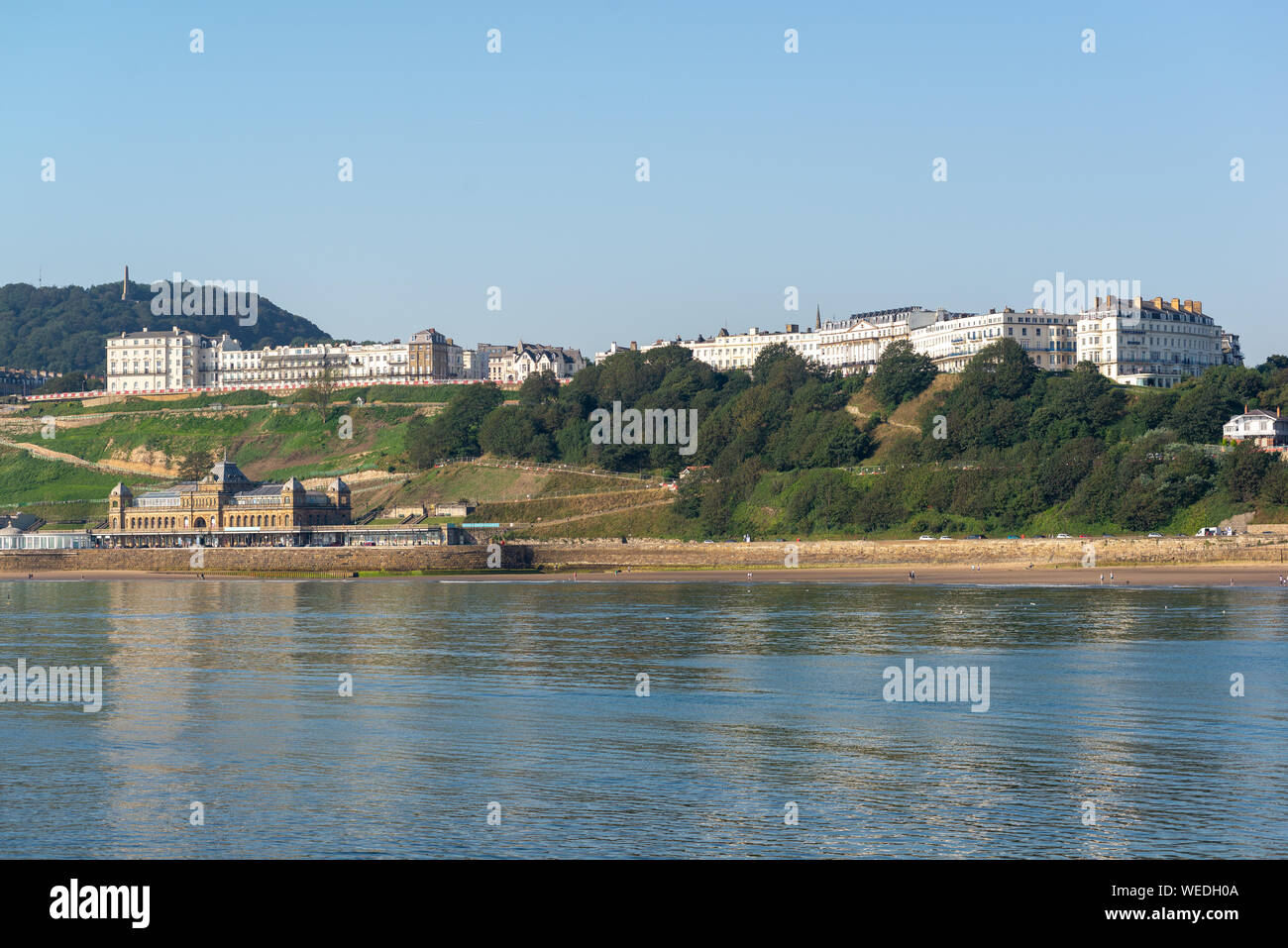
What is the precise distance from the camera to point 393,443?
138625mm

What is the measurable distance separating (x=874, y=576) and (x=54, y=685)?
55065 millimetres

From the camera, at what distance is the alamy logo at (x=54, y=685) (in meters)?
34.2

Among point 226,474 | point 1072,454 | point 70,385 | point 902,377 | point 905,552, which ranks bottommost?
point 905,552

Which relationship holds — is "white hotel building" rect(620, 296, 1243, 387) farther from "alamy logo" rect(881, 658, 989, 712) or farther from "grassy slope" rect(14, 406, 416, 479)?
"alamy logo" rect(881, 658, 989, 712)

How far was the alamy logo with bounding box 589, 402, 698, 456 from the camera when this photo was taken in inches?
4639

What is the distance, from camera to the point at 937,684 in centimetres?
3509

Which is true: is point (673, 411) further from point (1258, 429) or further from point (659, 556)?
point (1258, 429)

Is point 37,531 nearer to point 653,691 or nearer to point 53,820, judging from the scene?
point 653,691

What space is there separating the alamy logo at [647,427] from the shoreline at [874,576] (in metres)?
24.9

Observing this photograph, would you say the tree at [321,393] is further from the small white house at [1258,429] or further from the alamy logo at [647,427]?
the small white house at [1258,429]

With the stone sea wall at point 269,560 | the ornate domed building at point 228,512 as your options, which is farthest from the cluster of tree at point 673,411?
the stone sea wall at point 269,560
